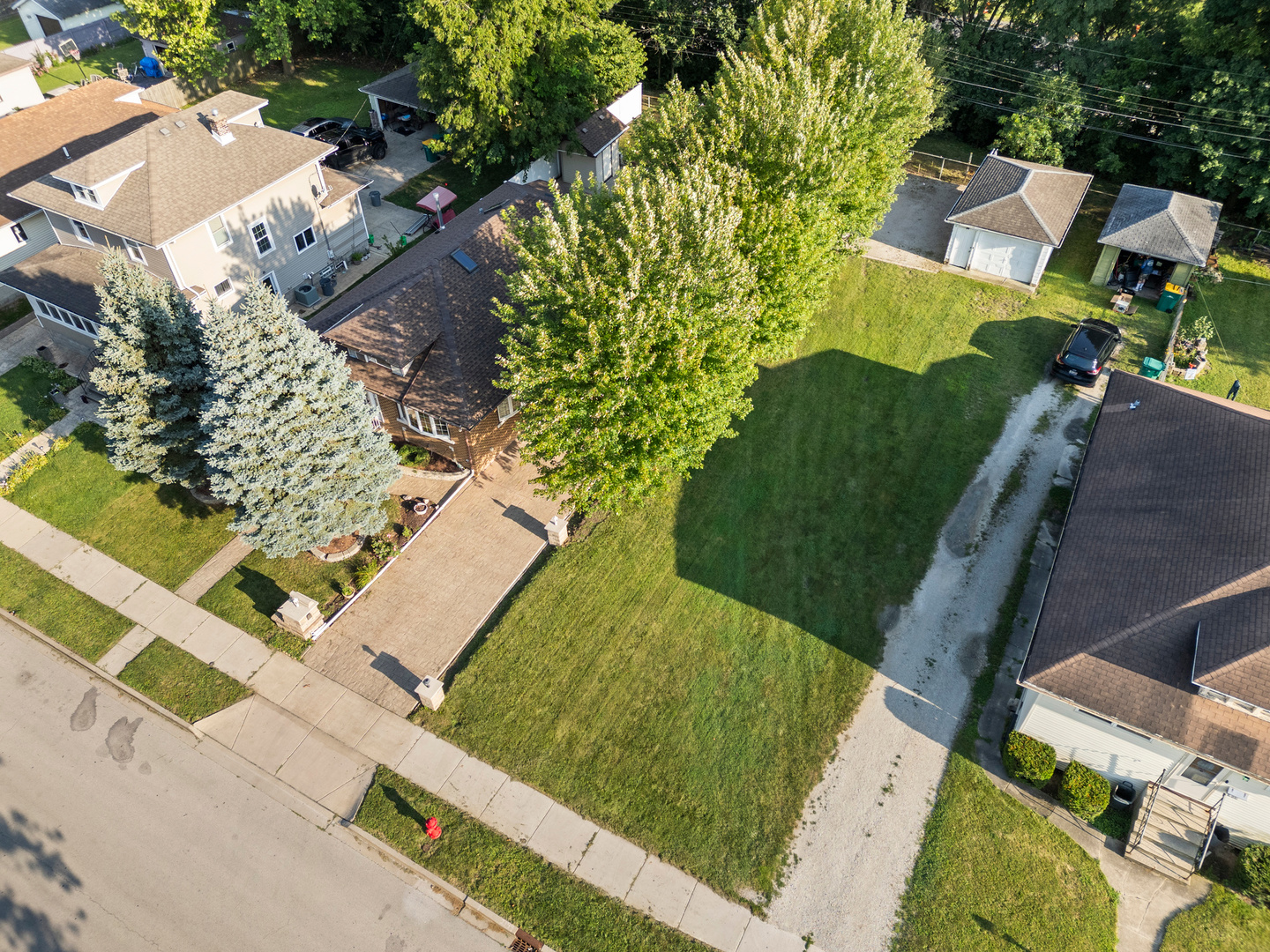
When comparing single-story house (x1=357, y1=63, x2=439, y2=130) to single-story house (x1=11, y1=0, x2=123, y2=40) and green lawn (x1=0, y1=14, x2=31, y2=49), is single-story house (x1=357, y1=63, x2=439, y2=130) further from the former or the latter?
green lawn (x1=0, y1=14, x2=31, y2=49)

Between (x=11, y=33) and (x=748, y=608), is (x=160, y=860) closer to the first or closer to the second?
(x=748, y=608)

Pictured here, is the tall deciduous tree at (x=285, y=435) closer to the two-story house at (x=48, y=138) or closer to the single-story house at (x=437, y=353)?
the single-story house at (x=437, y=353)

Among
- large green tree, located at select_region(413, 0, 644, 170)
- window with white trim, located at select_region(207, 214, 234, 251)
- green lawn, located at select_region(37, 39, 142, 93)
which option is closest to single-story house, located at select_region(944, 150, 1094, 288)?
large green tree, located at select_region(413, 0, 644, 170)

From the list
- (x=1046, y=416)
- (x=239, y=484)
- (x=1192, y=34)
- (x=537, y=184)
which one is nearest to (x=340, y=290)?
(x=537, y=184)

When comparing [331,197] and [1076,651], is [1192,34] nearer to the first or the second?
[1076,651]

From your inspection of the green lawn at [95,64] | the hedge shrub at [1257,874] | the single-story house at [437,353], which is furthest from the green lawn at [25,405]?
the hedge shrub at [1257,874]

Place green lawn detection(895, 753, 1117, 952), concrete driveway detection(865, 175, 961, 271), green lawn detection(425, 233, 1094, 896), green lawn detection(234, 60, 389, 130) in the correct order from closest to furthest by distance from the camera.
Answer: green lawn detection(895, 753, 1117, 952)
green lawn detection(425, 233, 1094, 896)
concrete driveway detection(865, 175, 961, 271)
green lawn detection(234, 60, 389, 130)
